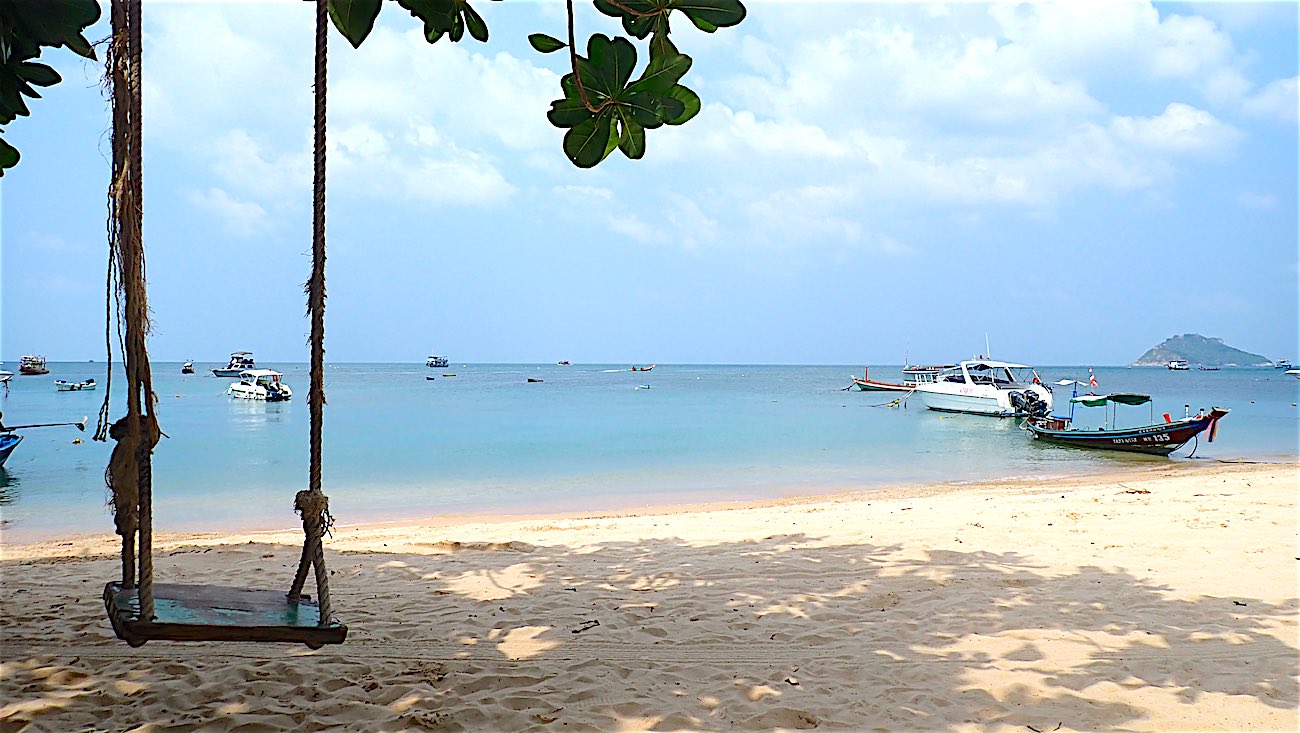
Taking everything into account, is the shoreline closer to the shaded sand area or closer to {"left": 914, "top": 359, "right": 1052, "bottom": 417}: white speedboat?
the shaded sand area

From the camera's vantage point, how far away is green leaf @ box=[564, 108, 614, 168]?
2.28m

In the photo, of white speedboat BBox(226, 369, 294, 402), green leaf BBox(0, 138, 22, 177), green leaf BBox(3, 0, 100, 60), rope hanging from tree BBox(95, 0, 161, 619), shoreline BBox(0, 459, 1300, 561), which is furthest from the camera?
white speedboat BBox(226, 369, 294, 402)

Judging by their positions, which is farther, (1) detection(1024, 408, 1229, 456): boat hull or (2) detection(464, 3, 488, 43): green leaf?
(1) detection(1024, 408, 1229, 456): boat hull

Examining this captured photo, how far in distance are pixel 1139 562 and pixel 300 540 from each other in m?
5.75

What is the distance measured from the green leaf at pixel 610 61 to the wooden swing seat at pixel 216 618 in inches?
61.8

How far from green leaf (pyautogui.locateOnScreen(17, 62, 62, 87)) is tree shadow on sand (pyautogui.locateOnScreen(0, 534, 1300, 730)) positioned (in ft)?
6.81

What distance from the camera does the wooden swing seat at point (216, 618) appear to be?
197cm

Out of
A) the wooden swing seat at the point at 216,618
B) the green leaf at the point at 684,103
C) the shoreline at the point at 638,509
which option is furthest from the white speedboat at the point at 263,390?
the green leaf at the point at 684,103

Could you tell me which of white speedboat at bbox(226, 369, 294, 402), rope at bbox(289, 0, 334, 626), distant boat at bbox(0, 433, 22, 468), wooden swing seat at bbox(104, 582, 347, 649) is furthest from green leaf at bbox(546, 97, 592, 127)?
white speedboat at bbox(226, 369, 294, 402)

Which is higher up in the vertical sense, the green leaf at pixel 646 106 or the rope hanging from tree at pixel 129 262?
the green leaf at pixel 646 106

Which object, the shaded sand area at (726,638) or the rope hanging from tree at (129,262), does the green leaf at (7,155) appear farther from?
the shaded sand area at (726,638)

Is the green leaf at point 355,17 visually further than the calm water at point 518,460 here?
No

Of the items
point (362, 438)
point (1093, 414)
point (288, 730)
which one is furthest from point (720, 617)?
point (1093, 414)

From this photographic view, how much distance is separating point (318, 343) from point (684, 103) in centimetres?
118
